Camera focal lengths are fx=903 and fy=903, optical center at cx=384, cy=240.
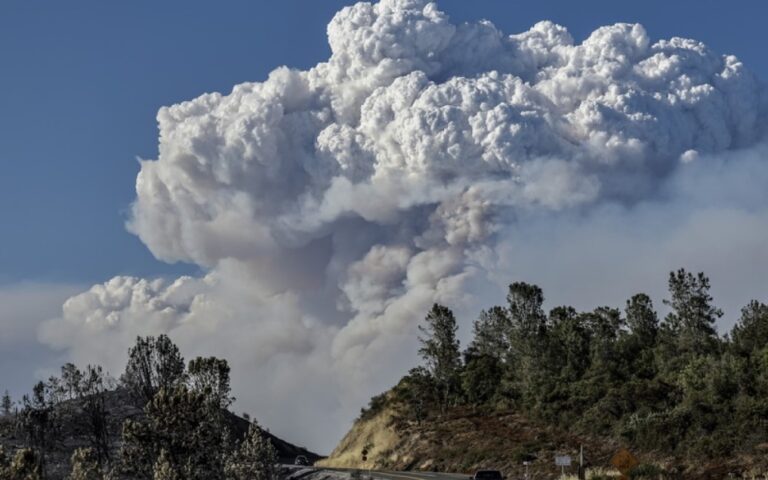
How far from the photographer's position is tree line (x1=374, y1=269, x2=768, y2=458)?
7350 cm

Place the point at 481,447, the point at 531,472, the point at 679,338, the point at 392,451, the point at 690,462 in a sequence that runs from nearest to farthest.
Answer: the point at 690,462
the point at 531,472
the point at 481,447
the point at 679,338
the point at 392,451

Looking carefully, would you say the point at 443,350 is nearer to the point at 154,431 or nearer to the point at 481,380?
the point at 481,380

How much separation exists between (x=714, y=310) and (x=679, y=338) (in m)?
5.28

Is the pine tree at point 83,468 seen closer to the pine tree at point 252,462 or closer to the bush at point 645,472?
the pine tree at point 252,462

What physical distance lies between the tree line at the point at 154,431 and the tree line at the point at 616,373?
108 feet

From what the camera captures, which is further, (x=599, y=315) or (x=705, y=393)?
(x=599, y=315)

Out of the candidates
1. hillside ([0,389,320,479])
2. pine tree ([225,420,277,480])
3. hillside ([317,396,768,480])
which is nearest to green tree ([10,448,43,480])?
pine tree ([225,420,277,480])

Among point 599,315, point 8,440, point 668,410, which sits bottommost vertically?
point 668,410

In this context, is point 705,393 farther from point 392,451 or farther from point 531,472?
point 392,451

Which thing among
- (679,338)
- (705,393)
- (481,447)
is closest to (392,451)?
(481,447)

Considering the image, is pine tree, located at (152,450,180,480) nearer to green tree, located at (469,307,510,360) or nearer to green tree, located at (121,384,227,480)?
green tree, located at (121,384,227,480)

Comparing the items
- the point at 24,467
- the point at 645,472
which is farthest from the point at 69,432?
the point at 24,467

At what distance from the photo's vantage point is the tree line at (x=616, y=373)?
2894 inches

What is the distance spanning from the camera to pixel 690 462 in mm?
66688
